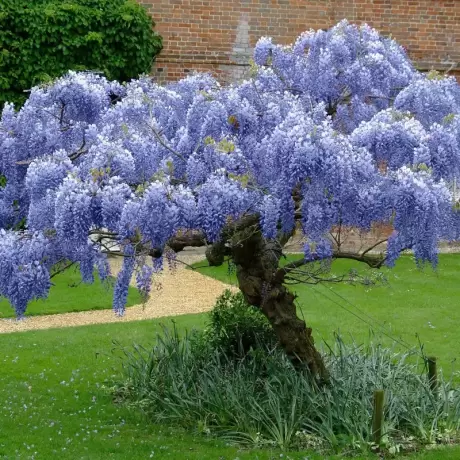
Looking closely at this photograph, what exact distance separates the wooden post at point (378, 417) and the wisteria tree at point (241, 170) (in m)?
1.02

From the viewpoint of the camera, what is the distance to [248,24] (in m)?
18.3

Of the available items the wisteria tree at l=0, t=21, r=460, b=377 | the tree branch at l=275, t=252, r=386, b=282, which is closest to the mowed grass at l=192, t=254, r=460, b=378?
the tree branch at l=275, t=252, r=386, b=282

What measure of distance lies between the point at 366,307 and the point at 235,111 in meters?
7.38

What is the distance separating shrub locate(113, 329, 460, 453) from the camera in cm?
783

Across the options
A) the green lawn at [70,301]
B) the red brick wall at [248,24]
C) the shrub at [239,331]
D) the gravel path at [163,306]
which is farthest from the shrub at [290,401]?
the red brick wall at [248,24]

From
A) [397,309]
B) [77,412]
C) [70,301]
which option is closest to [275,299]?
[77,412]

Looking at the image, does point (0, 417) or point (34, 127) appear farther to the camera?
point (0, 417)

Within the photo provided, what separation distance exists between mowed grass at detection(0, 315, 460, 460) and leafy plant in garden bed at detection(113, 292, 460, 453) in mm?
207

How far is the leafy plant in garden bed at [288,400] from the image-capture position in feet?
25.7

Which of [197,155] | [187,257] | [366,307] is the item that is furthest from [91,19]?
[197,155]

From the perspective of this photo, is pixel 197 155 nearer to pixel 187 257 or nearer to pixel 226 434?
pixel 226 434

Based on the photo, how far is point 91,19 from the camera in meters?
17.3

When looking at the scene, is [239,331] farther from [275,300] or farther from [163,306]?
[163,306]

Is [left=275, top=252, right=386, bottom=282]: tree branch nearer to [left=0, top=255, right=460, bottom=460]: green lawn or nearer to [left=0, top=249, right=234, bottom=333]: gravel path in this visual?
[left=0, top=255, right=460, bottom=460]: green lawn
